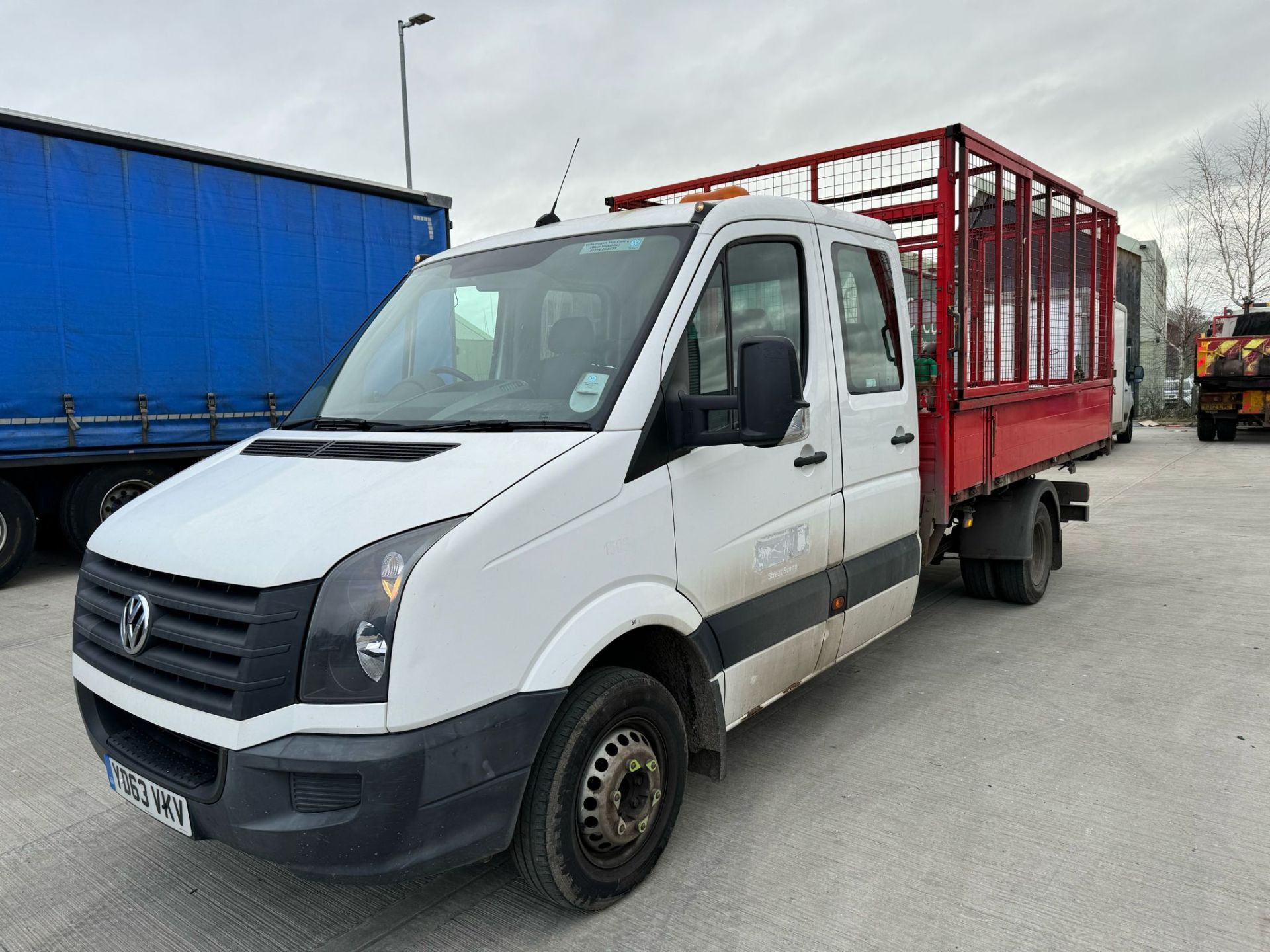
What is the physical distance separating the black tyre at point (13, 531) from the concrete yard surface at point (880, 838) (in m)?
2.96

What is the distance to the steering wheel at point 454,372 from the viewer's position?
3.25 meters

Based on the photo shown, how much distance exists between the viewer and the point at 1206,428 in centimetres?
1941

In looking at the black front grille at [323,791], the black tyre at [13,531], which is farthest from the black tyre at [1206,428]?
the black front grille at [323,791]

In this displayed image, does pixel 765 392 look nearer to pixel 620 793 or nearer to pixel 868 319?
pixel 620 793

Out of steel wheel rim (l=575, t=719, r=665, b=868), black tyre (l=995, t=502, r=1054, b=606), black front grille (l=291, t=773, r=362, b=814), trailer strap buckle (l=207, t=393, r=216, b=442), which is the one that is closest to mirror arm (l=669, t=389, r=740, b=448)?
steel wheel rim (l=575, t=719, r=665, b=868)

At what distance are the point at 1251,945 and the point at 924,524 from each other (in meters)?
2.56

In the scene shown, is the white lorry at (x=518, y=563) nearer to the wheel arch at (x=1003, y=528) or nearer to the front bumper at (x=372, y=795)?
the front bumper at (x=372, y=795)

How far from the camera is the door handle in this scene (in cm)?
349

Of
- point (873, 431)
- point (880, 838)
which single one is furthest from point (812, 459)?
point (880, 838)

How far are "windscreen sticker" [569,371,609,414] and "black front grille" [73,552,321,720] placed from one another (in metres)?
1.00

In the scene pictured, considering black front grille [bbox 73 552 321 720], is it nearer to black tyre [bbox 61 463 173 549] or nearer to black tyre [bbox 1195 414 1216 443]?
black tyre [bbox 61 463 173 549]

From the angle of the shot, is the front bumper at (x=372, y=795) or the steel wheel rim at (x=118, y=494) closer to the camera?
the front bumper at (x=372, y=795)

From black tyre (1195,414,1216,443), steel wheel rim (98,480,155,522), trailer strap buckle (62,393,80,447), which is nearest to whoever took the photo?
trailer strap buckle (62,393,80,447)

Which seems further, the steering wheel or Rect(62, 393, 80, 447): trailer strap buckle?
Rect(62, 393, 80, 447): trailer strap buckle
